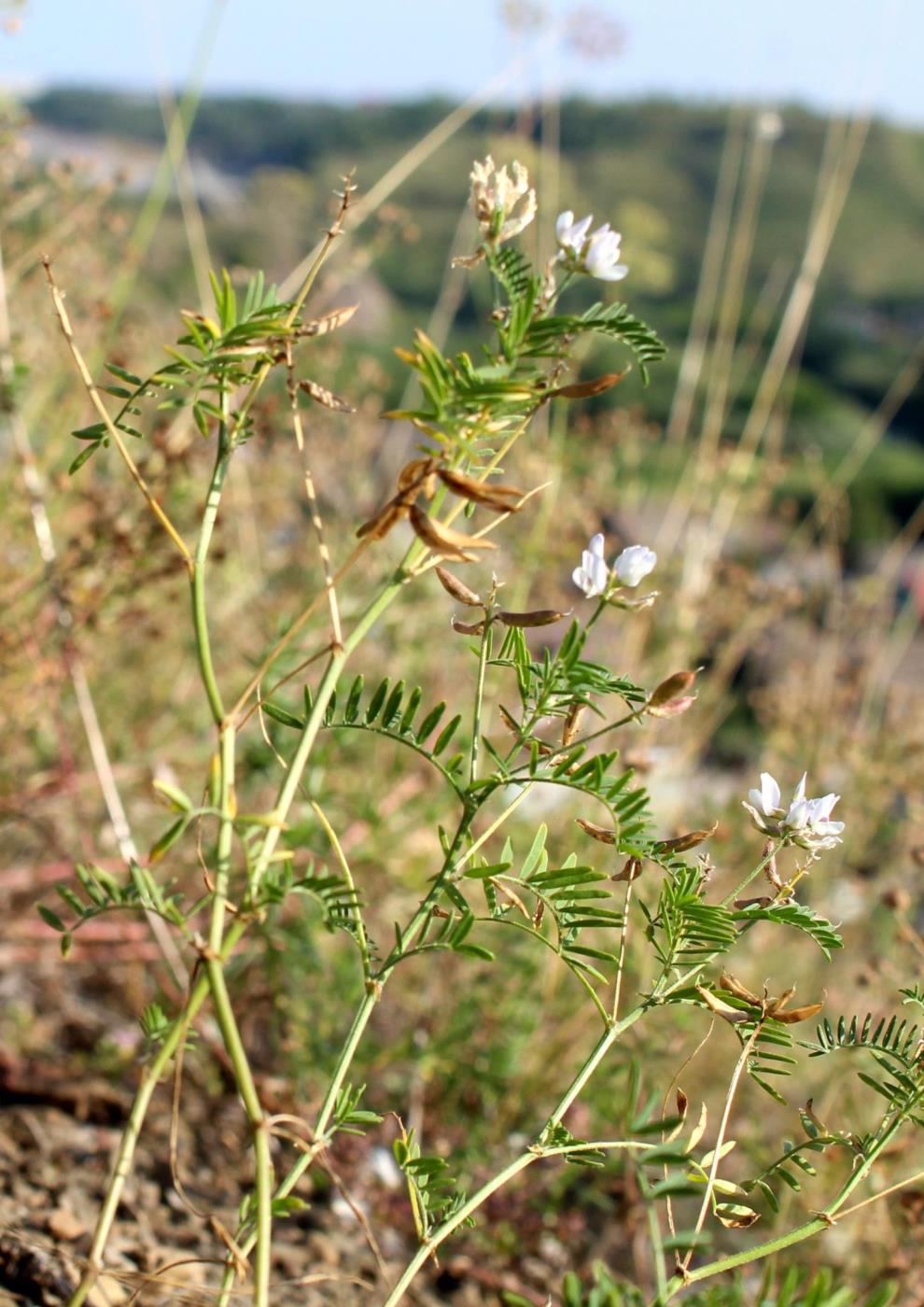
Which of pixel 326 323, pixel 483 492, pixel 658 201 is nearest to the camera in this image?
pixel 483 492

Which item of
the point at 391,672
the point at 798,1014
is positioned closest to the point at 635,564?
the point at 798,1014

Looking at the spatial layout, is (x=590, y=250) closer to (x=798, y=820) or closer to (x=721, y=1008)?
(x=798, y=820)

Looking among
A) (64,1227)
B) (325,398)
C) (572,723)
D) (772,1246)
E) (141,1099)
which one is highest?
(325,398)

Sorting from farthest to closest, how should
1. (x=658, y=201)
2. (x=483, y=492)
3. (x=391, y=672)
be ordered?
(x=658, y=201) → (x=391, y=672) → (x=483, y=492)

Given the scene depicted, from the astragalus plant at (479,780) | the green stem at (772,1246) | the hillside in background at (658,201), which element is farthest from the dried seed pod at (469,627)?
the hillside in background at (658,201)

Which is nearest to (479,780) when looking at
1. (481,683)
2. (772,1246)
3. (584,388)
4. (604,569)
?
(481,683)

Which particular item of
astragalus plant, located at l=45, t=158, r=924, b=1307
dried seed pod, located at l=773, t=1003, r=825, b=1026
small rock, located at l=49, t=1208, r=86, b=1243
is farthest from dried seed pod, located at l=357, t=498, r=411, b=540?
small rock, located at l=49, t=1208, r=86, b=1243

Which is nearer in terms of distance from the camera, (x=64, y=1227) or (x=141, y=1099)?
(x=141, y=1099)

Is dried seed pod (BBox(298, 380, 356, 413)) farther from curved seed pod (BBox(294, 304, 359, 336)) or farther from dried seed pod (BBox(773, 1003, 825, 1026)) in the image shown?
dried seed pod (BBox(773, 1003, 825, 1026))

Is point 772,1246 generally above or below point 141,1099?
below
